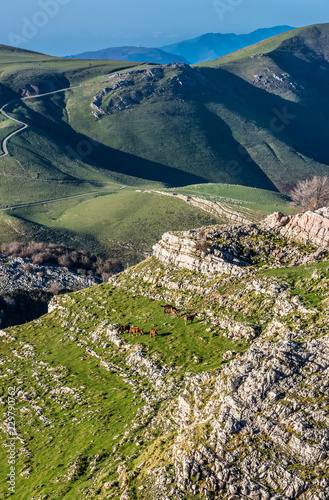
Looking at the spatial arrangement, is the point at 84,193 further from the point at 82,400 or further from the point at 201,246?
the point at 82,400

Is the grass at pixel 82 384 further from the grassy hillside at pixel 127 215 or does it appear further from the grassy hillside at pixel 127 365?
the grassy hillside at pixel 127 215

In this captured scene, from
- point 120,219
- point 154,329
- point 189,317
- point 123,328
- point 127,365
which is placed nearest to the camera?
point 127,365

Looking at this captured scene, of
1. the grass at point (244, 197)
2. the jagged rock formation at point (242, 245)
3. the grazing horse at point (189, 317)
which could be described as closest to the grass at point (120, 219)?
the grass at point (244, 197)

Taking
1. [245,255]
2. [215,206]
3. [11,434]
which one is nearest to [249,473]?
[11,434]

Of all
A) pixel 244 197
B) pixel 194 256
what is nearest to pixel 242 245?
pixel 194 256

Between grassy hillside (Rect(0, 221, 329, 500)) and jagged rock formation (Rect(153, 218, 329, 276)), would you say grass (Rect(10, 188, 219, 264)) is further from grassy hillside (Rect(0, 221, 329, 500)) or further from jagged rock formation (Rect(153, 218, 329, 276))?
grassy hillside (Rect(0, 221, 329, 500))

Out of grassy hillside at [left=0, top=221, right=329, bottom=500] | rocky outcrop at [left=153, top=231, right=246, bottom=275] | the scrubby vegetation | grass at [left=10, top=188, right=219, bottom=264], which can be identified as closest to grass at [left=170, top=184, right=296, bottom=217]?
grass at [left=10, top=188, right=219, bottom=264]

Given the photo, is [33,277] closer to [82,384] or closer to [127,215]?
[127,215]

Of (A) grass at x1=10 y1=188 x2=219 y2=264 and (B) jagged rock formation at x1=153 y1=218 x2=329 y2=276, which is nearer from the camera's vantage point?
(B) jagged rock formation at x1=153 y1=218 x2=329 y2=276
